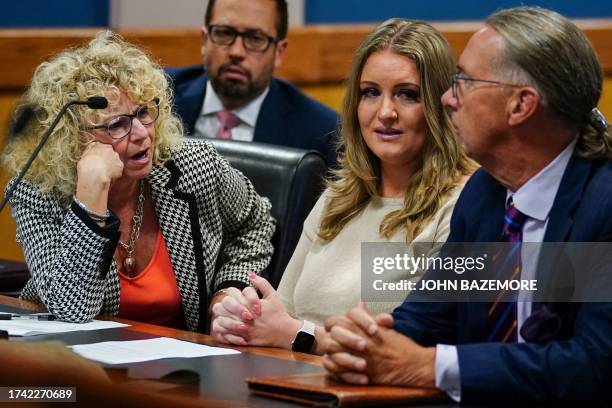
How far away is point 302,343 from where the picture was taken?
97.2 inches

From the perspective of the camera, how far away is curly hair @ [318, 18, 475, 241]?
2691 mm

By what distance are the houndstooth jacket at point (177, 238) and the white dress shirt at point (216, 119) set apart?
101cm

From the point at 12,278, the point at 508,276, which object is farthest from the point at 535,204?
the point at 12,278

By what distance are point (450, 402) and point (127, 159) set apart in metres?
1.24

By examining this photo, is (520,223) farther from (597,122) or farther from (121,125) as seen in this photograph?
(121,125)

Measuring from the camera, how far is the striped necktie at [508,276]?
204 centimetres

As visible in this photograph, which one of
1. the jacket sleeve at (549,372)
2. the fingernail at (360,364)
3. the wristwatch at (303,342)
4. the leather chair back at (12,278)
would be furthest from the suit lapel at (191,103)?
the jacket sleeve at (549,372)

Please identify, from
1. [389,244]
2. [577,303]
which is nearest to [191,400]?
[577,303]

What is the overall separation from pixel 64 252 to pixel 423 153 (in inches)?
33.6

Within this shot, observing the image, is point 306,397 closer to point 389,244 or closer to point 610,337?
point 610,337

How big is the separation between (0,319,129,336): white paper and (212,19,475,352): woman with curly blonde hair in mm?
292

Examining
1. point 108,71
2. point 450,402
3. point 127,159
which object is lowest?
point 450,402

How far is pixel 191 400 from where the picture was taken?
1.78 metres

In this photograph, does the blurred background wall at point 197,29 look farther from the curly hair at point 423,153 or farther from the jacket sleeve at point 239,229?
the curly hair at point 423,153
